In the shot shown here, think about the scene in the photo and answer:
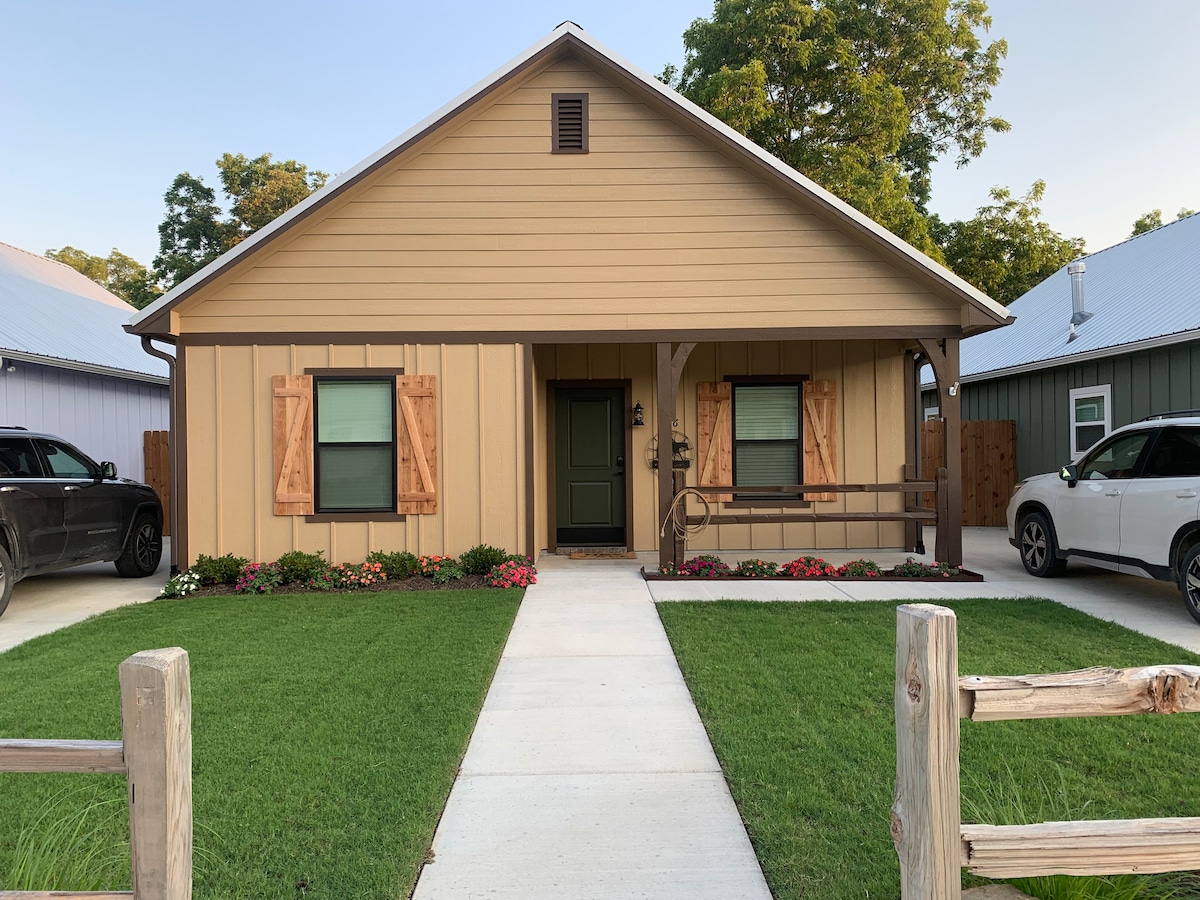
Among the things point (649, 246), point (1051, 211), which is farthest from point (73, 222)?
point (1051, 211)

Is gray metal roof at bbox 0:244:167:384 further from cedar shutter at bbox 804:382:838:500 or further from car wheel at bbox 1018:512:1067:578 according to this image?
car wheel at bbox 1018:512:1067:578

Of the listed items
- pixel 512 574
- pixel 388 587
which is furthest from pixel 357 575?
pixel 512 574

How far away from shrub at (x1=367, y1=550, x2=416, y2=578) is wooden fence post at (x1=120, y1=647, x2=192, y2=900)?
6.88 m

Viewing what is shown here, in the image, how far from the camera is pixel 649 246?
8.66m

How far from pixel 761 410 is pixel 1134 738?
6.98 metres

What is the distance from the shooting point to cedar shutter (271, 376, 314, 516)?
8.59 meters

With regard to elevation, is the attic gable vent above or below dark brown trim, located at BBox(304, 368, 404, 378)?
above

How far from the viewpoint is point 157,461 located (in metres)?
13.7

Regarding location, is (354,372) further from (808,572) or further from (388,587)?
(808,572)

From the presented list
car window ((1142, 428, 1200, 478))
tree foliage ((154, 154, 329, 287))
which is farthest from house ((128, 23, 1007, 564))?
tree foliage ((154, 154, 329, 287))

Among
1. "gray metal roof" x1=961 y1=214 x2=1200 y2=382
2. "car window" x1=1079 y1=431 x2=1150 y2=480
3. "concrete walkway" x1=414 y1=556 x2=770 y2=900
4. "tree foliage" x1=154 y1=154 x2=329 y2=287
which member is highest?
"tree foliage" x1=154 y1=154 x2=329 y2=287

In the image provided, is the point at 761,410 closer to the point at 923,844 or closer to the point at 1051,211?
the point at 923,844

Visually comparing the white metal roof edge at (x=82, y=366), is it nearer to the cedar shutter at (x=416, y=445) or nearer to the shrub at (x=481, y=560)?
the cedar shutter at (x=416, y=445)

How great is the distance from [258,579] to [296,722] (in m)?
4.62
